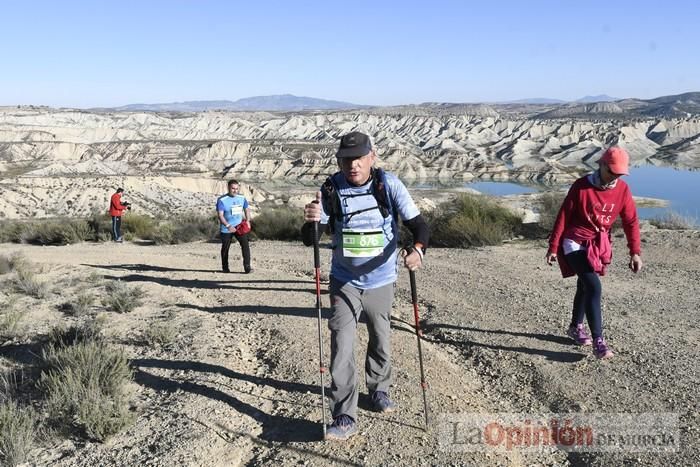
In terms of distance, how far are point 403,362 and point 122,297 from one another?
4401 millimetres

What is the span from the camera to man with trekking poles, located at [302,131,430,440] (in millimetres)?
4051

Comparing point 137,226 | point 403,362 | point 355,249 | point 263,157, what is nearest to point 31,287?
point 403,362

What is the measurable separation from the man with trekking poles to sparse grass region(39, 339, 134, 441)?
1.67m

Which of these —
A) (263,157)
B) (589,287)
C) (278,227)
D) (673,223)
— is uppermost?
(589,287)

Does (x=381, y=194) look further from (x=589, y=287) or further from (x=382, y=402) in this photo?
(x=589, y=287)

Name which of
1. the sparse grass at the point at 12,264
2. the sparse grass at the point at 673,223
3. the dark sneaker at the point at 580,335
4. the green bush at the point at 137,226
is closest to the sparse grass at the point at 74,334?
the dark sneaker at the point at 580,335

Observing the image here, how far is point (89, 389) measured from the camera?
4605mm

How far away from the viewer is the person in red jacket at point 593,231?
543 cm

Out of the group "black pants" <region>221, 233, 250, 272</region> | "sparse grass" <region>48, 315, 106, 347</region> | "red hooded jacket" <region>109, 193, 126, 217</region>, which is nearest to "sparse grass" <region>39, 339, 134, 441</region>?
"sparse grass" <region>48, 315, 106, 347</region>

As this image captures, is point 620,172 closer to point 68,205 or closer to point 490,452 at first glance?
point 490,452

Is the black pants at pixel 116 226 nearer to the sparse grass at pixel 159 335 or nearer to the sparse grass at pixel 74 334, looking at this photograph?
the sparse grass at pixel 74 334

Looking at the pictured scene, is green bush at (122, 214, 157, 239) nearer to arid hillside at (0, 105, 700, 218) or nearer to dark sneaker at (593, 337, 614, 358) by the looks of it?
dark sneaker at (593, 337, 614, 358)

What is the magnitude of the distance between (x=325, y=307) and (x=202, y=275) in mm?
3662

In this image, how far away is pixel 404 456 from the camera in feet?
12.8
